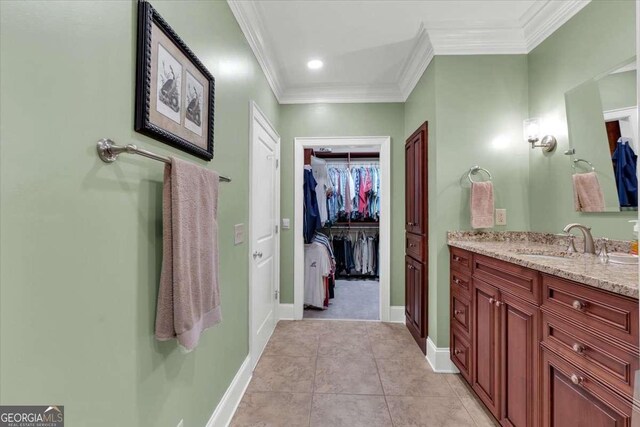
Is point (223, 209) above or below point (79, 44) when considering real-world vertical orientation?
below

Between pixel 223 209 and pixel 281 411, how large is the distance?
1305mm

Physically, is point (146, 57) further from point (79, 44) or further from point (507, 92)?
point (507, 92)

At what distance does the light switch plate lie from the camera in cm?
182

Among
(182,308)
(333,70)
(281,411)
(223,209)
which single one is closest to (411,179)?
(333,70)

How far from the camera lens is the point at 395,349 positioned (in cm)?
259

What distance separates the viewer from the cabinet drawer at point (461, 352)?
1.92 meters

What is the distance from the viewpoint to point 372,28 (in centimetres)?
225

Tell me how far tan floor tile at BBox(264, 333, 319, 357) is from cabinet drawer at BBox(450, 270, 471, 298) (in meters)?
1.31

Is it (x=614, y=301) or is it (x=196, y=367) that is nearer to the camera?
(x=614, y=301)

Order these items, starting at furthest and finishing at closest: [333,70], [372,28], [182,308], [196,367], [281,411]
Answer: [333,70] → [372,28] → [281,411] → [196,367] → [182,308]

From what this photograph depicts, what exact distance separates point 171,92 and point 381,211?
250 centimetres

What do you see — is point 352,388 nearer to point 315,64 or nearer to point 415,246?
point 415,246

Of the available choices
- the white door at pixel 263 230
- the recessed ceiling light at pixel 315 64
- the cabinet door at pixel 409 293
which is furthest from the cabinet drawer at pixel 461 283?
the recessed ceiling light at pixel 315 64

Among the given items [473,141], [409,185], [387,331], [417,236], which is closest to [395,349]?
[387,331]
